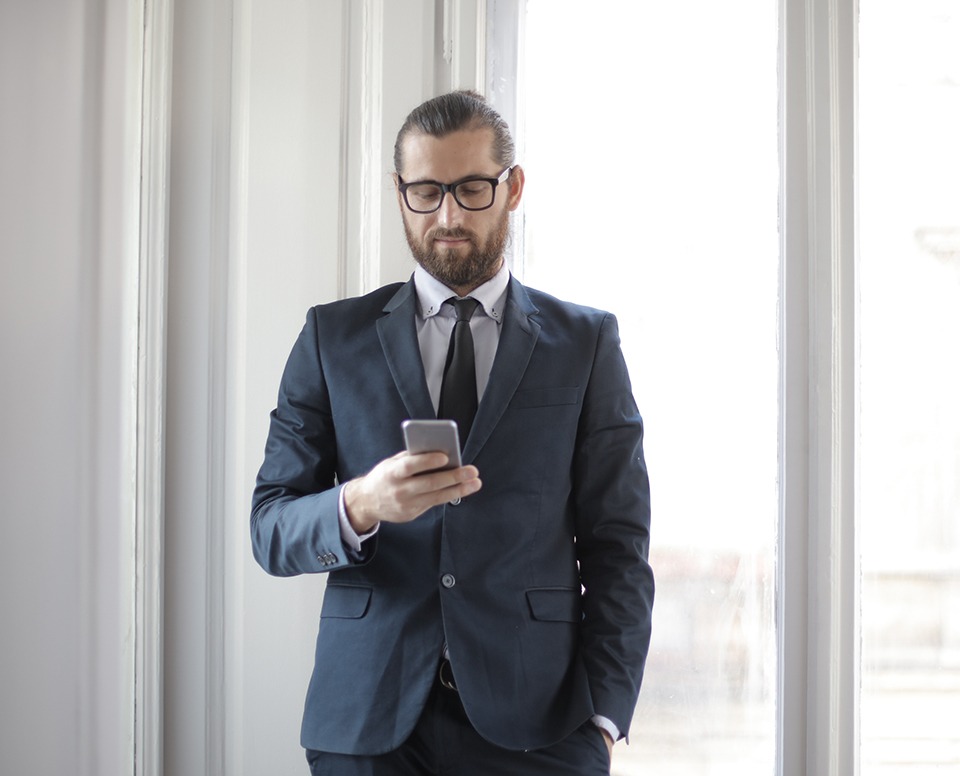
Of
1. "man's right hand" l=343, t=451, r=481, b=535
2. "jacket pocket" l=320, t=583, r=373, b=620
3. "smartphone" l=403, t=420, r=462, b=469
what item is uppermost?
"smartphone" l=403, t=420, r=462, b=469

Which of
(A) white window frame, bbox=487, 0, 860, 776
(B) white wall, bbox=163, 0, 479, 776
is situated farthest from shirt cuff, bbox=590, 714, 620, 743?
(B) white wall, bbox=163, 0, 479, 776

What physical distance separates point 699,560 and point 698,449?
263 mm

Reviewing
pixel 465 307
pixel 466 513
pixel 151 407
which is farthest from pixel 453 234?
pixel 151 407

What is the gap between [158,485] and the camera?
2.18 metres

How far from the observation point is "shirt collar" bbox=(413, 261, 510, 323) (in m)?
1.79

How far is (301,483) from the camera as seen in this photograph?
1.73 metres

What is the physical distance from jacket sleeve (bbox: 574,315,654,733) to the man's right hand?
0.38 m

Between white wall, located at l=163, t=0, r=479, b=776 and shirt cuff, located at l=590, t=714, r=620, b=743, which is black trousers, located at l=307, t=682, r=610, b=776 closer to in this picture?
shirt cuff, located at l=590, t=714, r=620, b=743

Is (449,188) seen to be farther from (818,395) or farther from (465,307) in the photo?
(818,395)

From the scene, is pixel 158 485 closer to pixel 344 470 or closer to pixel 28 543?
pixel 28 543

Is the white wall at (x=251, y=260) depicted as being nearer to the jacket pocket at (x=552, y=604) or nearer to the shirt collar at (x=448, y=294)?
the shirt collar at (x=448, y=294)

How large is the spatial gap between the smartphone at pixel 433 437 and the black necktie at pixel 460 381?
1.05 ft
